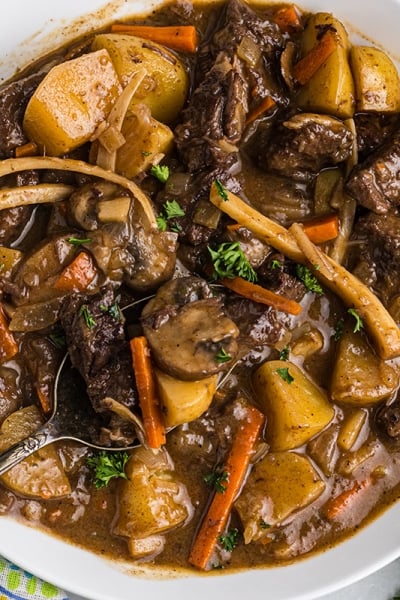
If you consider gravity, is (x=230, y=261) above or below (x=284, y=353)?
above

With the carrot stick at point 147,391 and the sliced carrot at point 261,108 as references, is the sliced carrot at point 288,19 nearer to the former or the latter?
the sliced carrot at point 261,108

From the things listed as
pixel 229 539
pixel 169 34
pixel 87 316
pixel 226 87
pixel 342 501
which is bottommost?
pixel 229 539

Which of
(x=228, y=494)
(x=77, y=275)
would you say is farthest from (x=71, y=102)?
(x=228, y=494)

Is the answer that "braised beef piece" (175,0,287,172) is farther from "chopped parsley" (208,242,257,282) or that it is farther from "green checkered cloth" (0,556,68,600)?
"green checkered cloth" (0,556,68,600)

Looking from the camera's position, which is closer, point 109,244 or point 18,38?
point 109,244

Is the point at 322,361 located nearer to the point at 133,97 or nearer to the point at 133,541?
the point at 133,541

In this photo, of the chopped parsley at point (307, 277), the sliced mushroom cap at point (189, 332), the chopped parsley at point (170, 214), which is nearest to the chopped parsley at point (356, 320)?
the chopped parsley at point (307, 277)

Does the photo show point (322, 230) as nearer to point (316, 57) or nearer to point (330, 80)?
point (330, 80)

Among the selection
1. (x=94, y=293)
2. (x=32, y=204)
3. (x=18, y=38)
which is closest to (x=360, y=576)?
(x=94, y=293)
